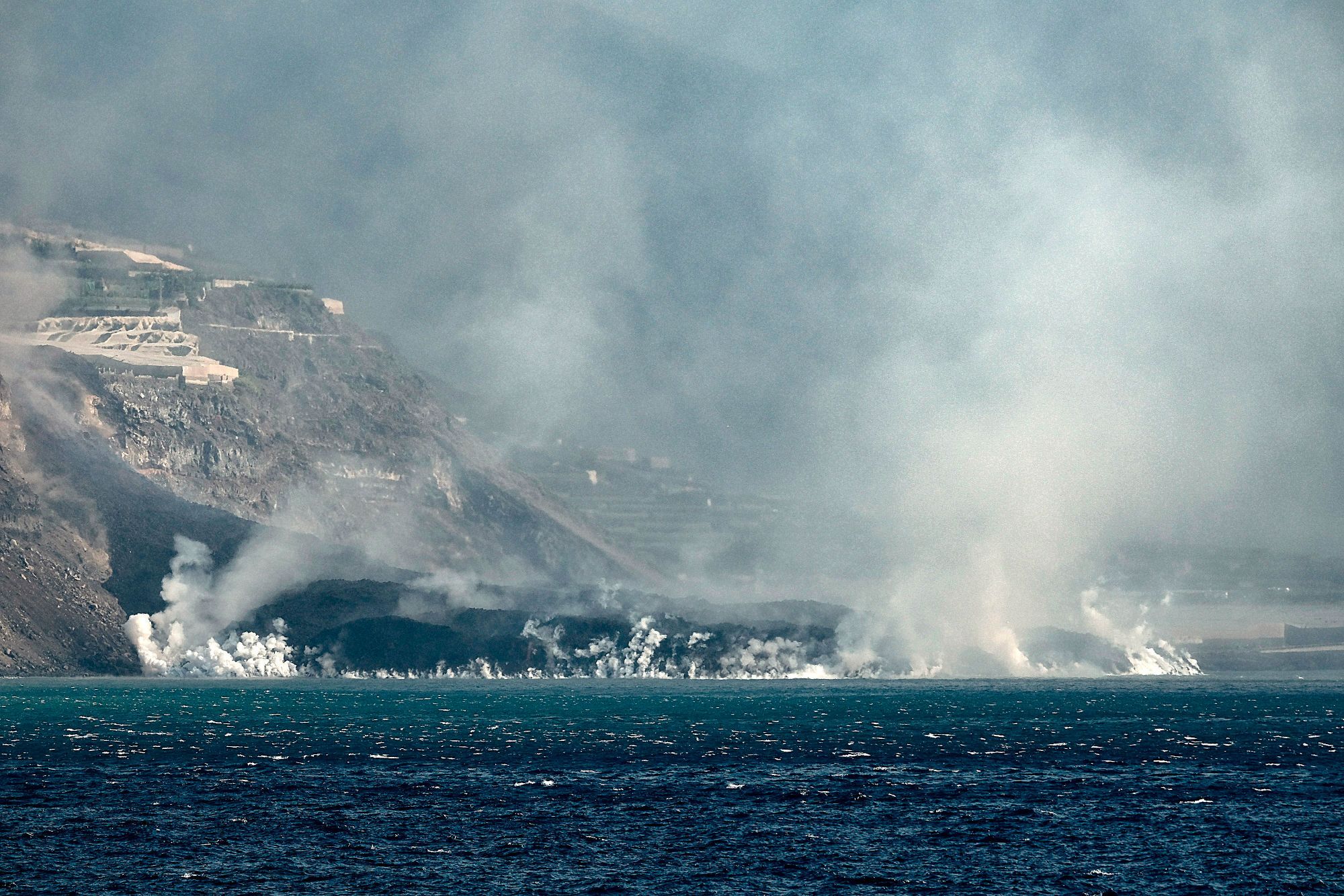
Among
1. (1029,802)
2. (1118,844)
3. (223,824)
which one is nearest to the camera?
(1118,844)

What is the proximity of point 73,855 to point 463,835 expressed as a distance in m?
35.5

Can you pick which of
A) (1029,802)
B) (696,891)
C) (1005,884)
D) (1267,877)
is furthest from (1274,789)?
(696,891)

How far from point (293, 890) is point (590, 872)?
24847 millimetres

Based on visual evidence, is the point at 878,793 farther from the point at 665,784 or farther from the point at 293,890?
the point at 293,890

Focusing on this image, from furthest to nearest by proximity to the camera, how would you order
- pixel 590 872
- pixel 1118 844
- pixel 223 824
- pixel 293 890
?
pixel 223 824, pixel 1118 844, pixel 590 872, pixel 293 890

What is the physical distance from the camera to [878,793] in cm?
18888

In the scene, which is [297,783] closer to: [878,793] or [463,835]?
[463,835]

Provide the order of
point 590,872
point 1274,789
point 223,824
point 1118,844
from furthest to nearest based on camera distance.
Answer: point 1274,789 < point 223,824 < point 1118,844 < point 590,872

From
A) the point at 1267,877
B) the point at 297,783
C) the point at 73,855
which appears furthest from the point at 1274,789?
the point at 73,855

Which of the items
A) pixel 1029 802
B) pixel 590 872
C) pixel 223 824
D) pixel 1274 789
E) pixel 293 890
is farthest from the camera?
pixel 1274 789

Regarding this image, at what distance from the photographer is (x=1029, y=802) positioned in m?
180

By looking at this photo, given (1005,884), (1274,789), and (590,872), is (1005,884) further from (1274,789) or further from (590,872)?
(1274,789)

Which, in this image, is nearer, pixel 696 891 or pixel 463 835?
pixel 696 891

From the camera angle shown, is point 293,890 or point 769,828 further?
point 769,828
